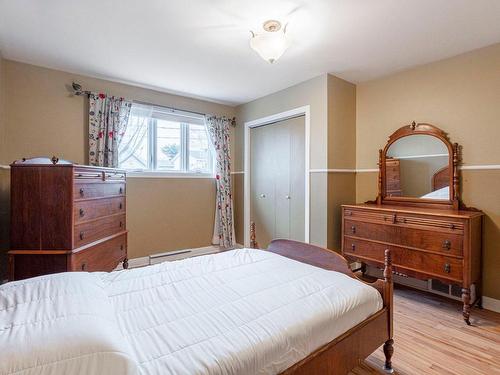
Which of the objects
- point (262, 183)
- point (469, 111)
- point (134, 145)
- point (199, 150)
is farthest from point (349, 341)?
point (199, 150)

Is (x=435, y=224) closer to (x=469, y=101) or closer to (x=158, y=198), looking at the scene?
(x=469, y=101)

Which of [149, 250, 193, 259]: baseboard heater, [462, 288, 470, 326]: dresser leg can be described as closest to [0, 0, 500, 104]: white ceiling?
[462, 288, 470, 326]: dresser leg

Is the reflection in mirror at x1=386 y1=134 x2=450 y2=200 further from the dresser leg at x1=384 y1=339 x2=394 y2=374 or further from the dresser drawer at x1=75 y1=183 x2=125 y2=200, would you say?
the dresser drawer at x1=75 y1=183 x2=125 y2=200

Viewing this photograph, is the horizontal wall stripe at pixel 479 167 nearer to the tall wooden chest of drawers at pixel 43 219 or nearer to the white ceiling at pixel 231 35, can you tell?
the white ceiling at pixel 231 35

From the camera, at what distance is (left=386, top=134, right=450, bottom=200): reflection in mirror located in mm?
2648

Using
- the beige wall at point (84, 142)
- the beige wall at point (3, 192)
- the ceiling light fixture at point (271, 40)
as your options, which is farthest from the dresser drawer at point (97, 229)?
the ceiling light fixture at point (271, 40)

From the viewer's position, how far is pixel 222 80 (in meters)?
3.24

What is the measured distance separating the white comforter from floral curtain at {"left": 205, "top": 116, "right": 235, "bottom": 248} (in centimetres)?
239

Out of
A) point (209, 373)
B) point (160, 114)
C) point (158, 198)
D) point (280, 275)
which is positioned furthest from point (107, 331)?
point (160, 114)

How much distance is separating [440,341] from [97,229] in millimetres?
2912

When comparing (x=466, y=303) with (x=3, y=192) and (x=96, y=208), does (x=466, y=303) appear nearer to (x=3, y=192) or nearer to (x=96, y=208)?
(x=96, y=208)

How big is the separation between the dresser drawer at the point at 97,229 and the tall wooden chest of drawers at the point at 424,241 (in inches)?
97.7

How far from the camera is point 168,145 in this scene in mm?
3791

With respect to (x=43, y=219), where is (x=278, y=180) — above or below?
above
